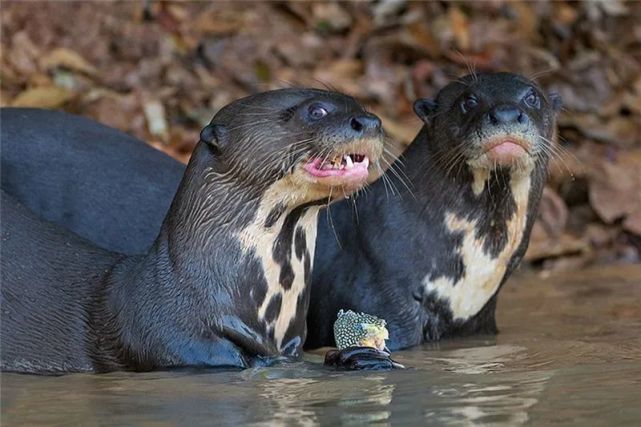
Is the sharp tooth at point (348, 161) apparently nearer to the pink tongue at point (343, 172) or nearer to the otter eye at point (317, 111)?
the pink tongue at point (343, 172)

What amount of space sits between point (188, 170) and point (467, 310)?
1.25 m

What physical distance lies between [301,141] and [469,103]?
1015 millimetres

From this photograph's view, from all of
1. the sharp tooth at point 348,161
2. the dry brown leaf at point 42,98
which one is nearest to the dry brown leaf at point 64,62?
the dry brown leaf at point 42,98

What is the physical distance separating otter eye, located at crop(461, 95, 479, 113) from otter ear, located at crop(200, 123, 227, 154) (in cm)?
105

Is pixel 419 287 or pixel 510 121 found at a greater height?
pixel 510 121

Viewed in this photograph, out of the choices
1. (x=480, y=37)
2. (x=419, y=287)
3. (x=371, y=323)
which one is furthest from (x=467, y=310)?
(x=480, y=37)

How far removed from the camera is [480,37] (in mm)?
9828

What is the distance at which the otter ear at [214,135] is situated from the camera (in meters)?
4.71

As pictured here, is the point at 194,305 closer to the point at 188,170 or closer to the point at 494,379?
the point at 188,170

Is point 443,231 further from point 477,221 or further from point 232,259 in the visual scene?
point 232,259

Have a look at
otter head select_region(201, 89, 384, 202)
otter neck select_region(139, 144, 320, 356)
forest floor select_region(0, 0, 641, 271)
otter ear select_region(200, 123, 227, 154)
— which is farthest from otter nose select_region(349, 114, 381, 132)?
forest floor select_region(0, 0, 641, 271)

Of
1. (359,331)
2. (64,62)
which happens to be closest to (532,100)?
(359,331)

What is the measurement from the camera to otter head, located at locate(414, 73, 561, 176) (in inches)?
204

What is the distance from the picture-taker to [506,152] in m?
5.20
